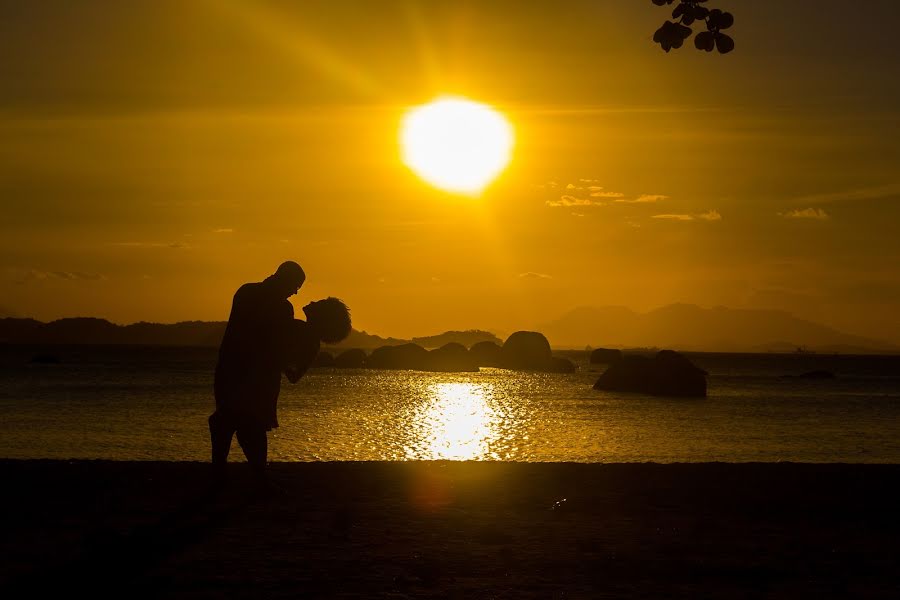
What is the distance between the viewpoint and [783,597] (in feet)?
21.7

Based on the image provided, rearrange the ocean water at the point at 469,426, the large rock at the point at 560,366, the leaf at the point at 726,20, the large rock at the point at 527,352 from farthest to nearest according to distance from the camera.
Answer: the large rock at the point at 527,352
the large rock at the point at 560,366
the ocean water at the point at 469,426
the leaf at the point at 726,20

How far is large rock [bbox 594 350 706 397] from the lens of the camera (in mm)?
70938

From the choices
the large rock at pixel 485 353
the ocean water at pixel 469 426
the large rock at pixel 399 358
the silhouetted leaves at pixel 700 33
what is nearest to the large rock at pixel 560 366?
the large rock at pixel 485 353

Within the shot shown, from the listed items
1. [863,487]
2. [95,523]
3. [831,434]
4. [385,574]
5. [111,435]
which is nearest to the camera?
[385,574]

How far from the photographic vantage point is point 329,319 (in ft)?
30.9

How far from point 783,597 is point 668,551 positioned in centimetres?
152

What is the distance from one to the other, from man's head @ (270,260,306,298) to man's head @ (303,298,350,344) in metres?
0.29

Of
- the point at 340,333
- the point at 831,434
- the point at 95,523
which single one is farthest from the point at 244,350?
the point at 831,434

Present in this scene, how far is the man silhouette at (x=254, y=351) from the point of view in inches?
380

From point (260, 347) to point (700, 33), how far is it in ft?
17.6

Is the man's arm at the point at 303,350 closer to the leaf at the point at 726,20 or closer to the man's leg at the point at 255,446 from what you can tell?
the man's leg at the point at 255,446

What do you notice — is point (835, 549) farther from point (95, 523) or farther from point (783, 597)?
point (95, 523)

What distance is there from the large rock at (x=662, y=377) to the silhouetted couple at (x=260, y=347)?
208ft

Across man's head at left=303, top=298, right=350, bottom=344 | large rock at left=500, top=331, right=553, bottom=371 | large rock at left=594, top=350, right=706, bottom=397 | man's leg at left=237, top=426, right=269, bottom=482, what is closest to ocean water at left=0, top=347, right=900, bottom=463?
large rock at left=594, top=350, right=706, bottom=397
